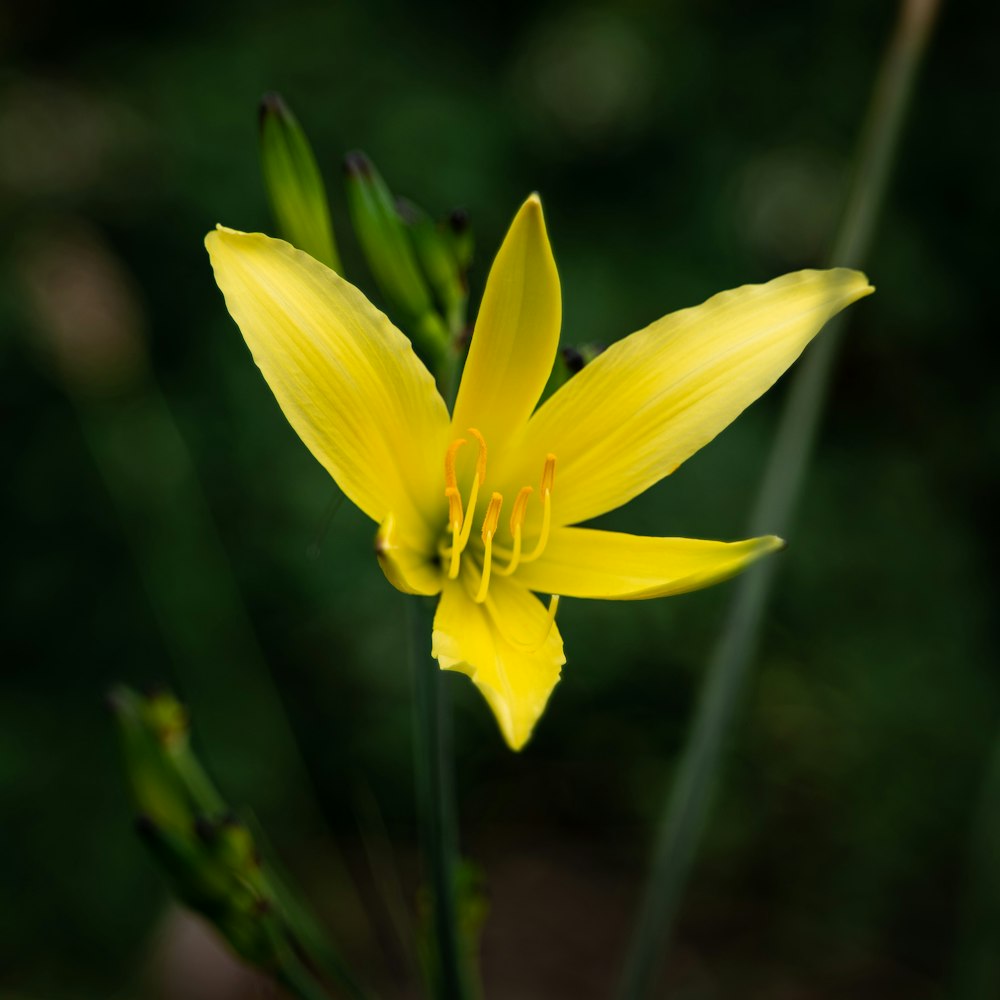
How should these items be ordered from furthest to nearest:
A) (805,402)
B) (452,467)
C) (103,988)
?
(103,988) → (805,402) → (452,467)

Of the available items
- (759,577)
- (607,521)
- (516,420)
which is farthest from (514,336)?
(607,521)

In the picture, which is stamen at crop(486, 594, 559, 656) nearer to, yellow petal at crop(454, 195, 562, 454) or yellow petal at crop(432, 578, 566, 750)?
yellow petal at crop(432, 578, 566, 750)

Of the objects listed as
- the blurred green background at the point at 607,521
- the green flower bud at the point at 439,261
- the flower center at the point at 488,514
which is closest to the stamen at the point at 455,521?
the flower center at the point at 488,514

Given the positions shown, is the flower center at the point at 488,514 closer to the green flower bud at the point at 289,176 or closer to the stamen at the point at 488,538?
the stamen at the point at 488,538

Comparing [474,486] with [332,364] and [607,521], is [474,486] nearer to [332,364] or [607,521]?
[332,364]

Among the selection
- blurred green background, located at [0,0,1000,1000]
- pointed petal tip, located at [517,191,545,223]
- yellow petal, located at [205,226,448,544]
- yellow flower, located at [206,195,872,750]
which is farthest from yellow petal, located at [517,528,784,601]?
blurred green background, located at [0,0,1000,1000]

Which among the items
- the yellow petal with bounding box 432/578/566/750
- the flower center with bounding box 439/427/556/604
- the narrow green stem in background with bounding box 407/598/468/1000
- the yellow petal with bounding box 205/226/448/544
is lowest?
the narrow green stem in background with bounding box 407/598/468/1000

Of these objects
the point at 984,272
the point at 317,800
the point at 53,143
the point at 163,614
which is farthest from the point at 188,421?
the point at 984,272

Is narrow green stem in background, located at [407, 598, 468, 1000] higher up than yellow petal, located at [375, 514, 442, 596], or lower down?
lower down

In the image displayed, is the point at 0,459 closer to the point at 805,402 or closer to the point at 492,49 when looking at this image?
the point at 492,49
